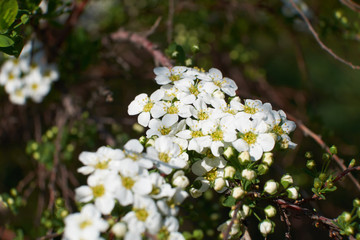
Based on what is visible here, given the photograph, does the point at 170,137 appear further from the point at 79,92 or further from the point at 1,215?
the point at 1,215

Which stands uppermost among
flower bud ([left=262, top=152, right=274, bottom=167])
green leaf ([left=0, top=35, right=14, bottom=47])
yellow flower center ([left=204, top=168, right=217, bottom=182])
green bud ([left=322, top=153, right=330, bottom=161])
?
green leaf ([left=0, top=35, right=14, bottom=47])

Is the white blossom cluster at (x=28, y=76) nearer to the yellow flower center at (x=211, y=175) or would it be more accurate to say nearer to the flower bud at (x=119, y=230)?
the yellow flower center at (x=211, y=175)

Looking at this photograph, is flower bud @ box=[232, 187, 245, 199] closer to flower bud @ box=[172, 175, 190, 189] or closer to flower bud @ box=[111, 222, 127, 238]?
flower bud @ box=[172, 175, 190, 189]

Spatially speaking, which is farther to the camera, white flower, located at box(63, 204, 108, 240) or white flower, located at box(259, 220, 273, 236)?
white flower, located at box(259, 220, 273, 236)

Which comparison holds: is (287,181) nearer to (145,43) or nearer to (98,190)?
(98,190)

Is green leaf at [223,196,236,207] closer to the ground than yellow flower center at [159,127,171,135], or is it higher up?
closer to the ground

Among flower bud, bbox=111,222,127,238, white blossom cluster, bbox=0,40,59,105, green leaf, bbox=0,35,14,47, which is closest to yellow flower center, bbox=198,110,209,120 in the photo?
flower bud, bbox=111,222,127,238

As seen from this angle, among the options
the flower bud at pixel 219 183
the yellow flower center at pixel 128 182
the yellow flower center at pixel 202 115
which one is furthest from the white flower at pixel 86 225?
the yellow flower center at pixel 202 115
